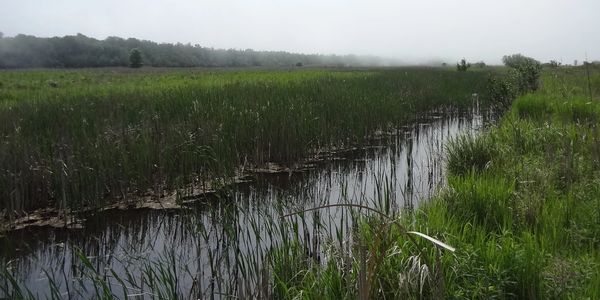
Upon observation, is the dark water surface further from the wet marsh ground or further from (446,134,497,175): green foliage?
(446,134,497,175): green foliage

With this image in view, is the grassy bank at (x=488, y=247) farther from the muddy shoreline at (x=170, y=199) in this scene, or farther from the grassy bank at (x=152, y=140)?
the grassy bank at (x=152, y=140)

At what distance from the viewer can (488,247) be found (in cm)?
317

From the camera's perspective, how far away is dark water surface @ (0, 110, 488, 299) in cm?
363

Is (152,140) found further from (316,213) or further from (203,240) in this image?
(316,213)

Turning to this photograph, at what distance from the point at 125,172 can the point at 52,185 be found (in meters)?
0.94

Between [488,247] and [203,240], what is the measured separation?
9.45 ft

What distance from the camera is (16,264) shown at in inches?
175

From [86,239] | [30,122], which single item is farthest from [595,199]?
[30,122]

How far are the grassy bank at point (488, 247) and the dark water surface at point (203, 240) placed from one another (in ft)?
1.03

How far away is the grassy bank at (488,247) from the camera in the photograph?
2.73 meters

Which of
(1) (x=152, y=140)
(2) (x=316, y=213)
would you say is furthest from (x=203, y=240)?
(1) (x=152, y=140)

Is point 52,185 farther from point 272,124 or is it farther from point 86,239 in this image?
point 272,124

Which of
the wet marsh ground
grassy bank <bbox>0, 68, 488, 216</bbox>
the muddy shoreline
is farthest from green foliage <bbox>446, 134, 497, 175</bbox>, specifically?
grassy bank <bbox>0, 68, 488, 216</bbox>

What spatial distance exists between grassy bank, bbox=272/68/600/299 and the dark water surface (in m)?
0.31
